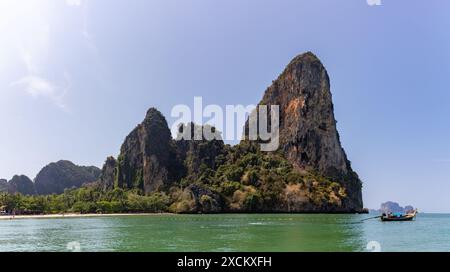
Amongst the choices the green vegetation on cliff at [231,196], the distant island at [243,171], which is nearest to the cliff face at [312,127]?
the distant island at [243,171]

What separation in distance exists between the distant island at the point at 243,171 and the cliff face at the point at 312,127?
269 millimetres

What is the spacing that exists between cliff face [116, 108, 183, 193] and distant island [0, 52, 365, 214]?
0.96 feet

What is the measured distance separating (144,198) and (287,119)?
4861 cm

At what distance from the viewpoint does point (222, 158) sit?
128500 mm

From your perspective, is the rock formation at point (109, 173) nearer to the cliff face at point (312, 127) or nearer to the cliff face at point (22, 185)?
the cliff face at point (312, 127)

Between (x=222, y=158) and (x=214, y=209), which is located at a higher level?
(x=222, y=158)

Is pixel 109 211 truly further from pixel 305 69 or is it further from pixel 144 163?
pixel 305 69

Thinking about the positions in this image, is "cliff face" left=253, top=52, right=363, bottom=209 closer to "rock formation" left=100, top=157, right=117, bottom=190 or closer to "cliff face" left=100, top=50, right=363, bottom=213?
"cliff face" left=100, top=50, right=363, bottom=213

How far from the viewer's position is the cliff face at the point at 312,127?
11356 cm

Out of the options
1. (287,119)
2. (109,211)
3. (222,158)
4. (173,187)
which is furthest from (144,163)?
(287,119)

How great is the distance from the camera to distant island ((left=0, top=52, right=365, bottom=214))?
100250 millimetres

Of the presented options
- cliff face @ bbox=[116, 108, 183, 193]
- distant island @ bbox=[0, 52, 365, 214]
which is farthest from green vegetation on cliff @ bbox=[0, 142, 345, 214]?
cliff face @ bbox=[116, 108, 183, 193]

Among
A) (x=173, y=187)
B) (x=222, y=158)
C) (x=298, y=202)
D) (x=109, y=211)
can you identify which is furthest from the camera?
(x=222, y=158)
